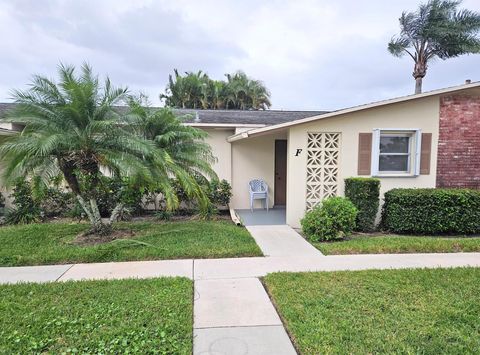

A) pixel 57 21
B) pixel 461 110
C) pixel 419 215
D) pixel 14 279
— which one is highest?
pixel 57 21

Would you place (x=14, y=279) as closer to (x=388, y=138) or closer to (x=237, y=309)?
→ (x=237, y=309)

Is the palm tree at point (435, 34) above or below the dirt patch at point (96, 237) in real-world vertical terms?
above

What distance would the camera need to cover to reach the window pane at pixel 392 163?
7.67 m

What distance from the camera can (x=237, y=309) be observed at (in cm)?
341

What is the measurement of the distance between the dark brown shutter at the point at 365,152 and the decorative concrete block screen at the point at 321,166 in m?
0.55

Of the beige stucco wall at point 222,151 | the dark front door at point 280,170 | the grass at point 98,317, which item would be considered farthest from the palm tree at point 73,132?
the dark front door at point 280,170

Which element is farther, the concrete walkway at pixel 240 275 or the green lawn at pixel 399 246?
Result: the green lawn at pixel 399 246

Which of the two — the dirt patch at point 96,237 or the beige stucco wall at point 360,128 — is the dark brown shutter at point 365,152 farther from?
the dirt patch at point 96,237

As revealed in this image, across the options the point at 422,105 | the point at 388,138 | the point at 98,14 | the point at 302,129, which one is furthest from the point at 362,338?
the point at 98,14

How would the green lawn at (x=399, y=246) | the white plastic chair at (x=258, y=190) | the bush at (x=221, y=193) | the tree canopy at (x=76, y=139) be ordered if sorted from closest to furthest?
the tree canopy at (x=76, y=139) < the green lawn at (x=399, y=246) < the bush at (x=221, y=193) < the white plastic chair at (x=258, y=190)

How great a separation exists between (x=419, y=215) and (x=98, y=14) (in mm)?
11740

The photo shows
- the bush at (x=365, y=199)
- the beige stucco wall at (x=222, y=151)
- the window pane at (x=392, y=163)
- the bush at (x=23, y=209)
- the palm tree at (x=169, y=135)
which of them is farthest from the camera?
the beige stucco wall at (x=222, y=151)

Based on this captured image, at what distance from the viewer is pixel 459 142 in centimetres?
762

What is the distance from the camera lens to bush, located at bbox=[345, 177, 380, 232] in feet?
22.9
